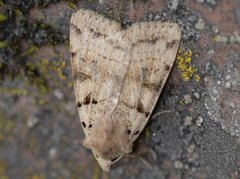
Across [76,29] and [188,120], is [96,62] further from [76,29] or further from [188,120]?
[188,120]

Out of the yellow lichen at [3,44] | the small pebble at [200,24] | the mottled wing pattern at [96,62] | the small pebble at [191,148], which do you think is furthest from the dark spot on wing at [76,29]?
the small pebble at [191,148]

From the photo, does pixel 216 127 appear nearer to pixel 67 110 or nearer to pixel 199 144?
pixel 199 144

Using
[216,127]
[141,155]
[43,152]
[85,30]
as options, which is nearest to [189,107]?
[216,127]

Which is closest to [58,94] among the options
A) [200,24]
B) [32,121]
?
[32,121]

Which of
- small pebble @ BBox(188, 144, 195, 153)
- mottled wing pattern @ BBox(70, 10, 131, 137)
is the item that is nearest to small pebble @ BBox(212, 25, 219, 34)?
mottled wing pattern @ BBox(70, 10, 131, 137)

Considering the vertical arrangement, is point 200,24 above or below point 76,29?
above

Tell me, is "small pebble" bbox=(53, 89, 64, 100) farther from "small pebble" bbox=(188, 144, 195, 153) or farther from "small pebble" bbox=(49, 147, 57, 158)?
"small pebble" bbox=(188, 144, 195, 153)
